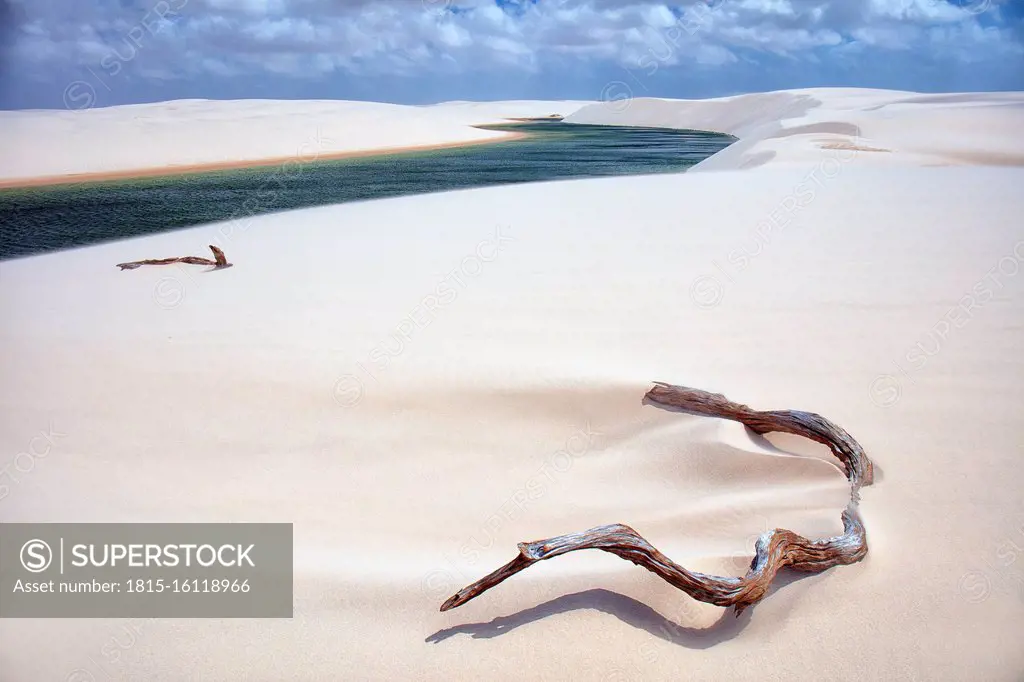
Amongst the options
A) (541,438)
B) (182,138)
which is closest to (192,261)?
(541,438)

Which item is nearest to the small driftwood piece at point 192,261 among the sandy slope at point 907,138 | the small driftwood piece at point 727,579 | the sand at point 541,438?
the sand at point 541,438

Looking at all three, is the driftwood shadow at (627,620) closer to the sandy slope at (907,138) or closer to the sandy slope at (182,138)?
the sandy slope at (907,138)

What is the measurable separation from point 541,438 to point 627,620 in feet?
4.45

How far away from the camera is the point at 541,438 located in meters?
3.80

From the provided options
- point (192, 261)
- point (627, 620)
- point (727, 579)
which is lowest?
point (627, 620)

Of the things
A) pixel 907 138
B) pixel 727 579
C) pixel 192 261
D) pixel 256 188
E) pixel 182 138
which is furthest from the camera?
pixel 182 138

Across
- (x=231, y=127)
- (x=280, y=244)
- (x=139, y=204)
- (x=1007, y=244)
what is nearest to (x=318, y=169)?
(x=139, y=204)

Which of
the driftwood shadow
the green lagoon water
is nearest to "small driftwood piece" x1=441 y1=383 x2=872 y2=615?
→ the driftwood shadow

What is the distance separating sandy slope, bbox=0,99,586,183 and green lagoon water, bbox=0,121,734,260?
6.41ft

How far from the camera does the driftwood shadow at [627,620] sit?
2.48 m

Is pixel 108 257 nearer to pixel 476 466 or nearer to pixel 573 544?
pixel 476 466

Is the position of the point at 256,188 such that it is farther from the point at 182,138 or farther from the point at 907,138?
the point at 907,138

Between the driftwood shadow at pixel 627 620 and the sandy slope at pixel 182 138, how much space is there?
599 inches

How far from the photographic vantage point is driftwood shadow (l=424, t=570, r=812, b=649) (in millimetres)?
2477
